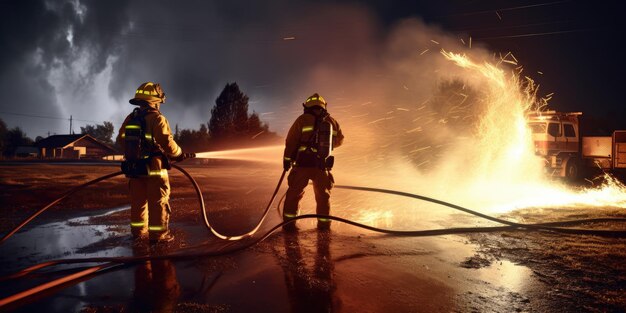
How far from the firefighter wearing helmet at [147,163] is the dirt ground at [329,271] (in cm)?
32

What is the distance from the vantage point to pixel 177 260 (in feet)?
12.3

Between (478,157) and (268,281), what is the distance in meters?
17.3

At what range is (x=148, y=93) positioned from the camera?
4.72 meters

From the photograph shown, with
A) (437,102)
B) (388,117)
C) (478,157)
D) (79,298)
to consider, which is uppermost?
(437,102)

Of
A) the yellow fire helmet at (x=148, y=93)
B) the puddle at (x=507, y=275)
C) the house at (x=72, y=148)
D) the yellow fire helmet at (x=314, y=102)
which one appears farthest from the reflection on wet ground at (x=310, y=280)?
the house at (x=72, y=148)

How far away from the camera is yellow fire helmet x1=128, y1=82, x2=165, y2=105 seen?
468 centimetres

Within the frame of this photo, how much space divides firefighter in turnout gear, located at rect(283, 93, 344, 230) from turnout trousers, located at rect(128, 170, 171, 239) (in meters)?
1.89

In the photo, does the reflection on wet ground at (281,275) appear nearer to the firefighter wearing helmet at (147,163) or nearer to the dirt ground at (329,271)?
the dirt ground at (329,271)

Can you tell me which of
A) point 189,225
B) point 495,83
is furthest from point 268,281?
point 495,83

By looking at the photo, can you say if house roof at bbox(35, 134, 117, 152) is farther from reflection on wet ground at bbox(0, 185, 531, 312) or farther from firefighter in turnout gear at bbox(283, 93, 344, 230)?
firefighter in turnout gear at bbox(283, 93, 344, 230)

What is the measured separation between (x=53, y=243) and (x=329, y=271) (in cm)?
384

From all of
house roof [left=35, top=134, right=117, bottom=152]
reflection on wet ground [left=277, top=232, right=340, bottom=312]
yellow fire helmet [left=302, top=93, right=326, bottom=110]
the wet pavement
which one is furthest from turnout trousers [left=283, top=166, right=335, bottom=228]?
house roof [left=35, top=134, right=117, bottom=152]

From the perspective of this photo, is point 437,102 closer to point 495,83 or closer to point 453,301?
point 495,83

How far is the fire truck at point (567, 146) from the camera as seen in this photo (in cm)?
1346
